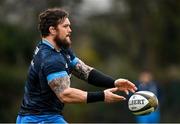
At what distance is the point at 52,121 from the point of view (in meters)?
7.60

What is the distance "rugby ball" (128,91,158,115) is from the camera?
7.81m

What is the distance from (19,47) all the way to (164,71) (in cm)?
654

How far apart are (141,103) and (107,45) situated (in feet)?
76.8

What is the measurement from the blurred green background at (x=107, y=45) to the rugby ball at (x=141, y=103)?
15213 millimetres

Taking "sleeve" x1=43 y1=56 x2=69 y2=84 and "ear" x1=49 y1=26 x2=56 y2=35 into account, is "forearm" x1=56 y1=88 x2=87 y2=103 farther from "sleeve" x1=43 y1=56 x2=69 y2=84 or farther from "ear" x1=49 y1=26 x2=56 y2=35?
"ear" x1=49 y1=26 x2=56 y2=35

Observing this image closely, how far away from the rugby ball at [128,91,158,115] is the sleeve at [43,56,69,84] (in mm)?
968

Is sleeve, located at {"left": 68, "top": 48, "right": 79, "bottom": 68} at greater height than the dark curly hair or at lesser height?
lesser

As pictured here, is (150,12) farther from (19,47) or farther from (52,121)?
(52,121)

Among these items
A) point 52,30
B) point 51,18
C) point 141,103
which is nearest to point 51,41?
point 52,30

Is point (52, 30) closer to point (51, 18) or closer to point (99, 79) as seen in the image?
point (51, 18)

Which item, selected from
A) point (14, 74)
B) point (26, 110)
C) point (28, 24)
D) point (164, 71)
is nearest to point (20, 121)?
point (26, 110)

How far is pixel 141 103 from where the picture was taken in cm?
783

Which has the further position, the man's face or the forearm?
the man's face

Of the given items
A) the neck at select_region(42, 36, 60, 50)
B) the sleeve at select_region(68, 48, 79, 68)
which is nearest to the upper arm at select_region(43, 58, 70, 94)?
the neck at select_region(42, 36, 60, 50)
